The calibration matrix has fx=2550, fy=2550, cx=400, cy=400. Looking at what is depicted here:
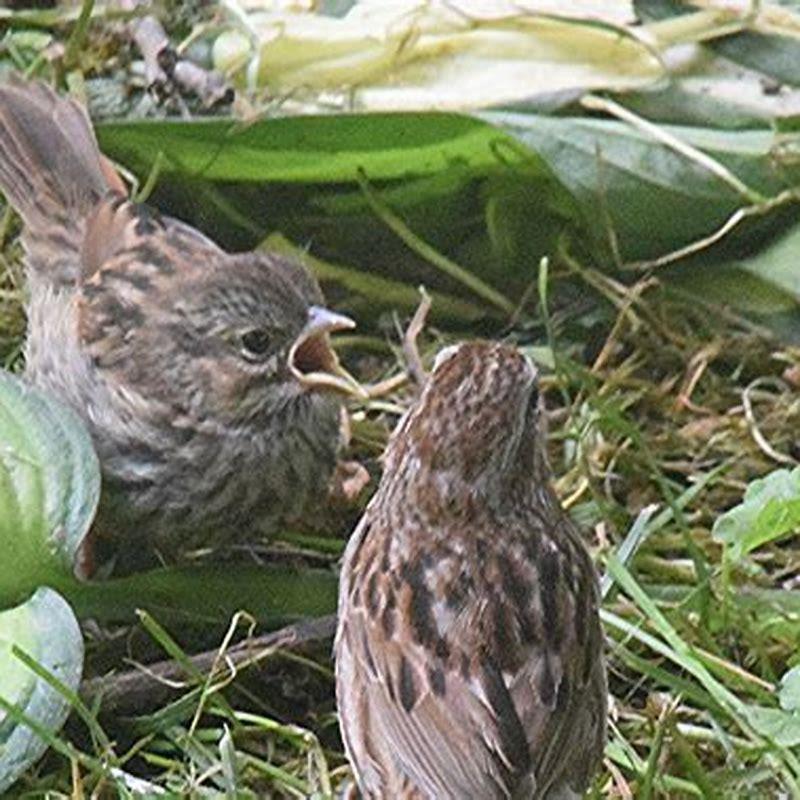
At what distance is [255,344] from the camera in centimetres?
468

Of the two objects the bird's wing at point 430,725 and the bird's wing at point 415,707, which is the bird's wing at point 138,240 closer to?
the bird's wing at point 415,707

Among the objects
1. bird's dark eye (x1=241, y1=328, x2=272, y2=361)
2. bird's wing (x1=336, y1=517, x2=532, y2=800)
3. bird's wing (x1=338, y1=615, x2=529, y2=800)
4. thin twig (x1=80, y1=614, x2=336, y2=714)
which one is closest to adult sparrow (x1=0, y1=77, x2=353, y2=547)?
bird's dark eye (x1=241, y1=328, x2=272, y2=361)

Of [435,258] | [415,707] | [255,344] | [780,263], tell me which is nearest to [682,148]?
[780,263]

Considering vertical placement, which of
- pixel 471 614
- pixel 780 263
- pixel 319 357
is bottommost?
pixel 780 263

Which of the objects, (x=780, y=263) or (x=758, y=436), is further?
(x=780, y=263)

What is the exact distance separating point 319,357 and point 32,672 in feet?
2.79

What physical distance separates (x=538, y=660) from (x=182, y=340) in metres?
1.16

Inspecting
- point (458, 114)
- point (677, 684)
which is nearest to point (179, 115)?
point (458, 114)

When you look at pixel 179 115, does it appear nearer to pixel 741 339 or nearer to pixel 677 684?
pixel 741 339

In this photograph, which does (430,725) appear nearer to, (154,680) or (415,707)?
(415,707)

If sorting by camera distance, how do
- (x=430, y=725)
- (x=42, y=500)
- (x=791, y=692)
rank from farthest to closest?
(x=42, y=500) < (x=791, y=692) < (x=430, y=725)

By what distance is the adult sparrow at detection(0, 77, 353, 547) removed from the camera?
15.3 ft

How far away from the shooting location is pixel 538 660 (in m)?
3.90

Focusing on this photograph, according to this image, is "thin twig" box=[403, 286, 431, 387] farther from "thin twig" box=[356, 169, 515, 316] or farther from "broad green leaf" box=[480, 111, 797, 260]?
"broad green leaf" box=[480, 111, 797, 260]
